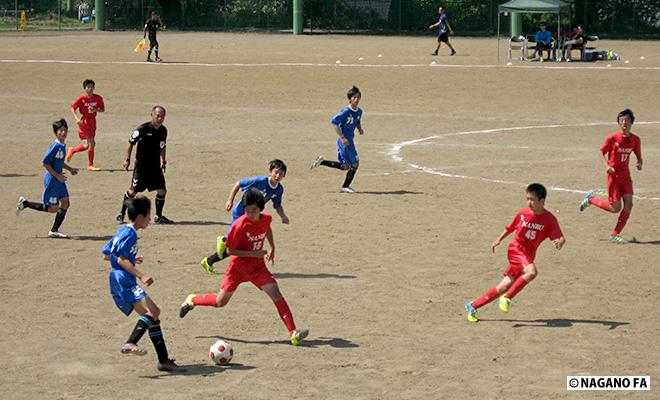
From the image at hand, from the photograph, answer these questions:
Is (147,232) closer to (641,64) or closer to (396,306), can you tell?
(396,306)

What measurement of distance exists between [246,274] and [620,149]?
8.40 m

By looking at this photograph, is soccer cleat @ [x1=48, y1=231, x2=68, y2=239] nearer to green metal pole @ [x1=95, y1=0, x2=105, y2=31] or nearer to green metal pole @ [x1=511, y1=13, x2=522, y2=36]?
green metal pole @ [x1=511, y1=13, x2=522, y2=36]

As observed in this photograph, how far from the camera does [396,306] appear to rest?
1489 cm

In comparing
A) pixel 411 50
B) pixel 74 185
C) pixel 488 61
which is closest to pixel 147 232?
pixel 74 185

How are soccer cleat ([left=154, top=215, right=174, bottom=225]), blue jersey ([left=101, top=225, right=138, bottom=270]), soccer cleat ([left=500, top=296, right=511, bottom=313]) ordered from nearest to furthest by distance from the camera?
blue jersey ([left=101, top=225, right=138, bottom=270]), soccer cleat ([left=500, top=296, right=511, bottom=313]), soccer cleat ([left=154, top=215, right=174, bottom=225])

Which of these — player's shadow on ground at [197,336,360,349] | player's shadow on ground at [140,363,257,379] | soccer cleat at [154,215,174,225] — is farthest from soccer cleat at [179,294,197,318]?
soccer cleat at [154,215,174,225]

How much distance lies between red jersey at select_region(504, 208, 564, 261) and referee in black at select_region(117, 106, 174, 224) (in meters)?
8.21

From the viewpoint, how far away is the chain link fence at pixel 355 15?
7006cm

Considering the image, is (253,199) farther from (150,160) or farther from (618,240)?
(618,240)

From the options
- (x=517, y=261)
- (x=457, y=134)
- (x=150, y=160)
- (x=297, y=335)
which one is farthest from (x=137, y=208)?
(x=457, y=134)

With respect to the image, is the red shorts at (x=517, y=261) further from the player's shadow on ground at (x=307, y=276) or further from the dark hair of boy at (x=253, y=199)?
the dark hair of boy at (x=253, y=199)

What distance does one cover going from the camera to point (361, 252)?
18.2 metres

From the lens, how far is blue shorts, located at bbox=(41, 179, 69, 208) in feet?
63.0

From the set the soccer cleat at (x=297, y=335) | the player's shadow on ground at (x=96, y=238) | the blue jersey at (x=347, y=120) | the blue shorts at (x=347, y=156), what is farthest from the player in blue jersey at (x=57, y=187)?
the soccer cleat at (x=297, y=335)
